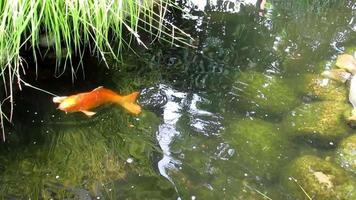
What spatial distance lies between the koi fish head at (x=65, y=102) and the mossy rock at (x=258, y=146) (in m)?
1.16

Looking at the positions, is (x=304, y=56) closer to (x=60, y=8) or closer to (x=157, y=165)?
(x=157, y=165)

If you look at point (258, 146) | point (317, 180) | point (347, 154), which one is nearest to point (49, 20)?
point (258, 146)

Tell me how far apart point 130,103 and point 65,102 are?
49 cm

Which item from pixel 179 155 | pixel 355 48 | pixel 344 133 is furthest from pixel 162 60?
pixel 355 48

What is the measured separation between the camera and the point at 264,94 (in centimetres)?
366

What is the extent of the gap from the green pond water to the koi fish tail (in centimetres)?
5

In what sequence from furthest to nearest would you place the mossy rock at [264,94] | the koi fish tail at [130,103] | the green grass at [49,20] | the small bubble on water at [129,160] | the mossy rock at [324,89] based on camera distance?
the mossy rock at [324,89] < the mossy rock at [264,94] < the koi fish tail at [130,103] < the small bubble on water at [129,160] < the green grass at [49,20]

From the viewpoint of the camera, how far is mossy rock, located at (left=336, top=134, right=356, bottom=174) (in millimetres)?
3119

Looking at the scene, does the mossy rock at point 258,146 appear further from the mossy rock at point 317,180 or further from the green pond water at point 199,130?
the mossy rock at point 317,180

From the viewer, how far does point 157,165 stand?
298 centimetres

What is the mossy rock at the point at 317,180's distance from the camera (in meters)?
2.87

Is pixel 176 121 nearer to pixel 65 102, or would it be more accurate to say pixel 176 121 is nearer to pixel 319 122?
pixel 65 102

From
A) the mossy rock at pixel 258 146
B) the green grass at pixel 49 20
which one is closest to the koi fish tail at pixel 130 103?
the green grass at pixel 49 20

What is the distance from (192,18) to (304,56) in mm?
1182
